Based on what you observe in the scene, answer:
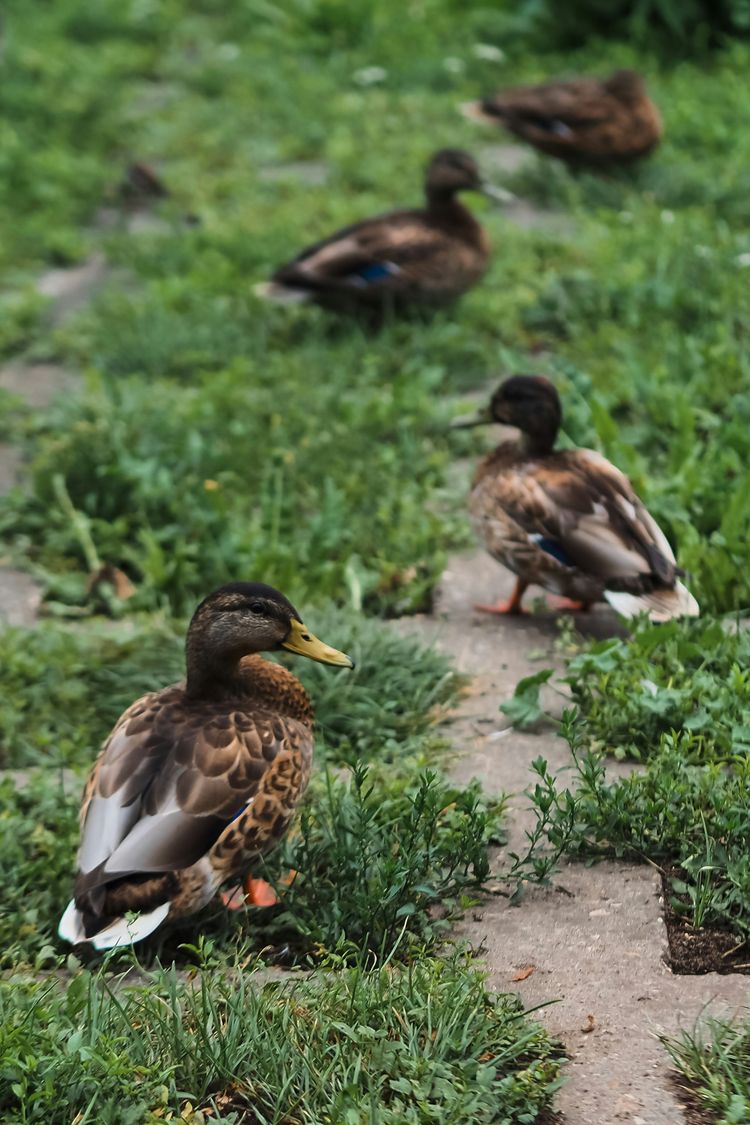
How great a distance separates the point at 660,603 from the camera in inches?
200

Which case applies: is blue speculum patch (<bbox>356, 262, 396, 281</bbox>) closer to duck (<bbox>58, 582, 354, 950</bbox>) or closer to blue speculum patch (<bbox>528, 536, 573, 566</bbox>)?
blue speculum patch (<bbox>528, 536, 573, 566</bbox>)

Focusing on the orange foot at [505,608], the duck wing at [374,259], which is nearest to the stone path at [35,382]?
the duck wing at [374,259]

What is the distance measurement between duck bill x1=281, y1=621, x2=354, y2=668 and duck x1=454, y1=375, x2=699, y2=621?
3.52 ft

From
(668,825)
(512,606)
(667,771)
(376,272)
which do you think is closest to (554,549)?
(512,606)

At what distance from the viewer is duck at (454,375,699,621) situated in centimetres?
518

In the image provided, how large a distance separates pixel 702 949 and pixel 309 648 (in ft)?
4.71

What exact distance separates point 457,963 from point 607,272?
5.24 metres

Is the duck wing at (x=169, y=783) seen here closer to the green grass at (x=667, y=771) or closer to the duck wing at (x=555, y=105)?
the green grass at (x=667, y=771)

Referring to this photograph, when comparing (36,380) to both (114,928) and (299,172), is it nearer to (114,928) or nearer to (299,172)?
(299,172)

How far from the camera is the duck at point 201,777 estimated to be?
386cm

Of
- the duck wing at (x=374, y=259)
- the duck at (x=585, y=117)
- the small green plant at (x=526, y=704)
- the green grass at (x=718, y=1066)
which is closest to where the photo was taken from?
the green grass at (x=718, y=1066)

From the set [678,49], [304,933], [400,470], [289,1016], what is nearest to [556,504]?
[400,470]

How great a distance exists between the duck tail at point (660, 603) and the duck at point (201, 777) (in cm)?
109

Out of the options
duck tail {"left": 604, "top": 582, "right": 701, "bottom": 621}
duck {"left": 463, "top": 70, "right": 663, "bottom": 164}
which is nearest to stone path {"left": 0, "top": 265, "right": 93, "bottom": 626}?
duck tail {"left": 604, "top": 582, "right": 701, "bottom": 621}
